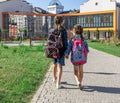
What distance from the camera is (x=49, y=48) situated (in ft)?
30.7

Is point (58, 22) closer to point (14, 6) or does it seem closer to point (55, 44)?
point (55, 44)

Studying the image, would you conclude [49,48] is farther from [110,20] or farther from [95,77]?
[110,20]

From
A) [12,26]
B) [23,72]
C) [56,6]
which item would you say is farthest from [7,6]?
[23,72]

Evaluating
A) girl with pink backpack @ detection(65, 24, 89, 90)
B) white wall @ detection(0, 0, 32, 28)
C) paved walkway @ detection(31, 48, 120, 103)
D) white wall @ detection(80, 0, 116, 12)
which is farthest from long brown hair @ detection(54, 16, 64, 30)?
white wall @ detection(0, 0, 32, 28)

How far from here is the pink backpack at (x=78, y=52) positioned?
9164 mm

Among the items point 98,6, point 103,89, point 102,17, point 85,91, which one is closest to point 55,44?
point 85,91

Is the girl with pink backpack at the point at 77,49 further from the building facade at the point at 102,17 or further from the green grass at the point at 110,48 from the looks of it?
the building facade at the point at 102,17

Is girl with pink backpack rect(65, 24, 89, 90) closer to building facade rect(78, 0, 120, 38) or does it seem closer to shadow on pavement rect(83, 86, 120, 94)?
shadow on pavement rect(83, 86, 120, 94)

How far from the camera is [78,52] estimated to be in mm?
9164

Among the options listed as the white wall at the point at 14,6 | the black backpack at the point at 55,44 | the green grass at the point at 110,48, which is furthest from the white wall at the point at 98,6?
the black backpack at the point at 55,44

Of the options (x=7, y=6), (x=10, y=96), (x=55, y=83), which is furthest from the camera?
(x=7, y=6)

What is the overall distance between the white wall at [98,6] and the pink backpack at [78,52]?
231ft

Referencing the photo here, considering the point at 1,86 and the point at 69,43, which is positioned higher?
the point at 69,43

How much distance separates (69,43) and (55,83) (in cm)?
125
